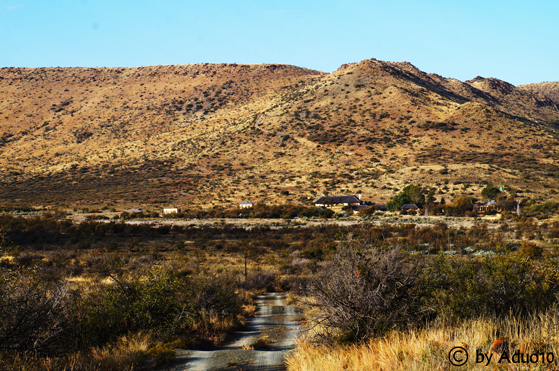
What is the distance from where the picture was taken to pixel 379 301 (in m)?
8.00

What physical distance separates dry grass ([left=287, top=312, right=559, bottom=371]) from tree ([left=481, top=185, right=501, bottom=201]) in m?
55.2

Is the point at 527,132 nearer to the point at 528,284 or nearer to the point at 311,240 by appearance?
the point at 311,240

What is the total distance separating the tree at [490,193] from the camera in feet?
189

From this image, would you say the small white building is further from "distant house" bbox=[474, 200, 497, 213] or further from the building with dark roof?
"distant house" bbox=[474, 200, 497, 213]

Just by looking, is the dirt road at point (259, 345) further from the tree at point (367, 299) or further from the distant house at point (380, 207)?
the distant house at point (380, 207)

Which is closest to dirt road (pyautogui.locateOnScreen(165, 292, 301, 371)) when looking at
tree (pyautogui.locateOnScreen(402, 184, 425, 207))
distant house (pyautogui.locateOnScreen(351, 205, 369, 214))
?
distant house (pyautogui.locateOnScreen(351, 205, 369, 214))

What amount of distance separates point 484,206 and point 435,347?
5356cm

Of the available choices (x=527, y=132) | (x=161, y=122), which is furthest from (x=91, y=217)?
(x=527, y=132)

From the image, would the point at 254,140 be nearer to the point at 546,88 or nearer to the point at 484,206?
the point at 484,206

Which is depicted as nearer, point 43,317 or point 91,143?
point 43,317

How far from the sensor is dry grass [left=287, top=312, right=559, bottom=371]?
19.4ft

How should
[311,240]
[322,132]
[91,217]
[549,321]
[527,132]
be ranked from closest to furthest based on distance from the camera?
[549,321], [311,240], [91,217], [527,132], [322,132]

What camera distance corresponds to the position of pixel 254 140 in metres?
88.9

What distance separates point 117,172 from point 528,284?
3261 inches
